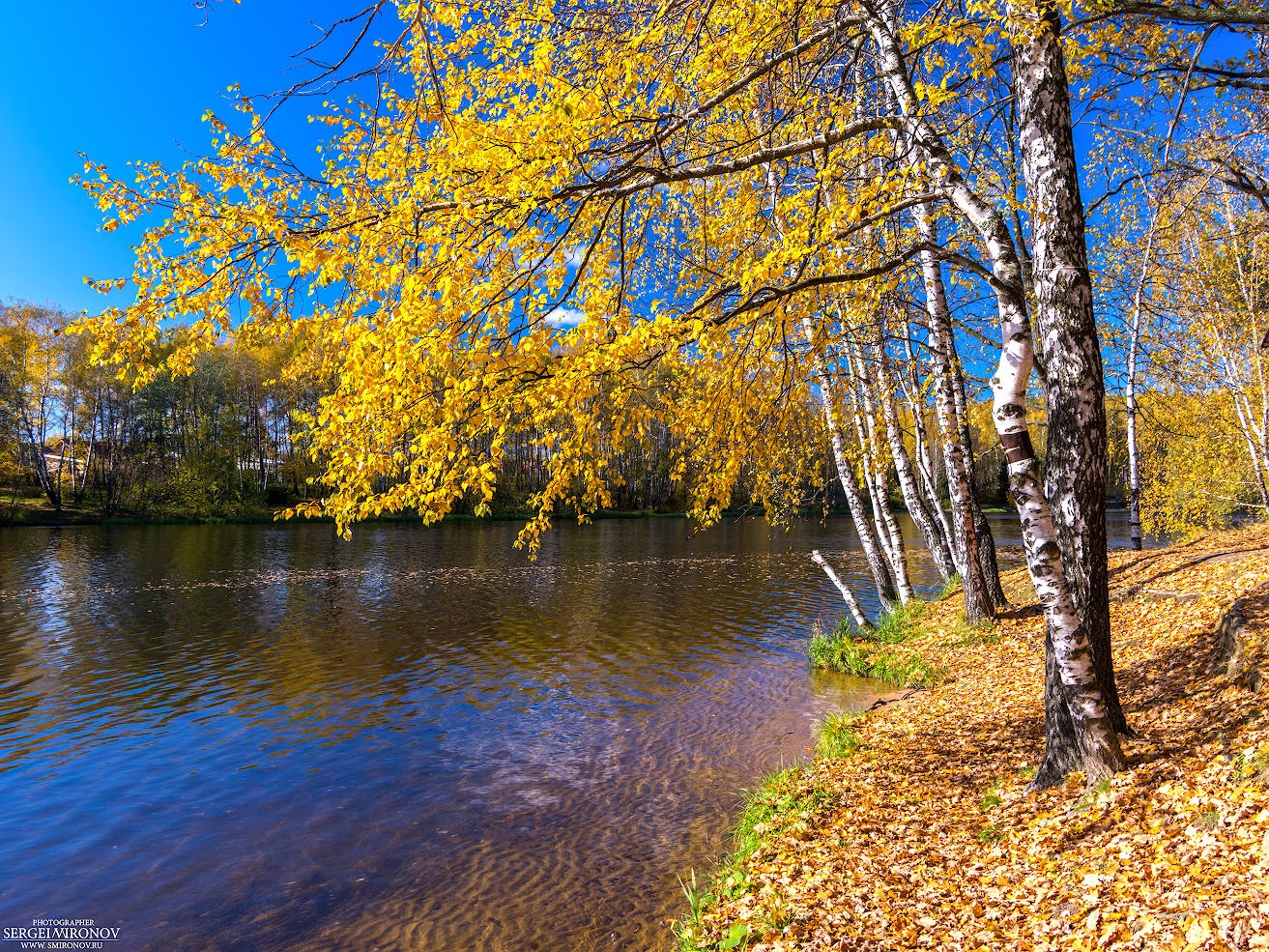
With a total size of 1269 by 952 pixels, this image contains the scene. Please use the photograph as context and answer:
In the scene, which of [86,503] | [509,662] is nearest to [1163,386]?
[509,662]

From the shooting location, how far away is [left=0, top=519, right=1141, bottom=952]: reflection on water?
20.4ft

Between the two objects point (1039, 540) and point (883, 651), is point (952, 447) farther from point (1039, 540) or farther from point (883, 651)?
point (1039, 540)

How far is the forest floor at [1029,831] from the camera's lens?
373 centimetres

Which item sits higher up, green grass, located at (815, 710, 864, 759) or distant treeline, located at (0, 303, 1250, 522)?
distant treeline, located at (0, 303, 1250, 522)

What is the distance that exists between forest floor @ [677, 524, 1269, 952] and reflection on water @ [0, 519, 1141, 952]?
4.32 feet

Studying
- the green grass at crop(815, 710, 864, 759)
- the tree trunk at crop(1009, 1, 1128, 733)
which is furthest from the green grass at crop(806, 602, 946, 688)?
the tree trunk at crop(1009, 1, 1128, 733)

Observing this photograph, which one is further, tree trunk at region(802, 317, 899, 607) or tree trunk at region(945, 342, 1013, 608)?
tree trunk at region(802, 317, 899, 607)

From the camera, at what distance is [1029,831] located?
15.8 feet

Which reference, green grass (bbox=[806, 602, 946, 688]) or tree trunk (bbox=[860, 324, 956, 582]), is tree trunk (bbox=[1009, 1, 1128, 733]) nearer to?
tree trunk (bbox=[860, 324, 956, 582])

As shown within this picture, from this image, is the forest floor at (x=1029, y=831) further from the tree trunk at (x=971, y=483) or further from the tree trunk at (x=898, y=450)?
the tree trunk at (x=898, y=450)

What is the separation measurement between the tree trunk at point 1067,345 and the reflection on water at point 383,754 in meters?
4.30

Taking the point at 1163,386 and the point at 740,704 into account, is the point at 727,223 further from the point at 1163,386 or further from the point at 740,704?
the point at 1163,386

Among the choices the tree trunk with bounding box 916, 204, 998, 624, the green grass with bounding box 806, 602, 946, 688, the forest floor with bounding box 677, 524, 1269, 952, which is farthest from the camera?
the green grass with bounding box 806, 602, 946, 688

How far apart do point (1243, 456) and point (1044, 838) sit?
63.4 ft
